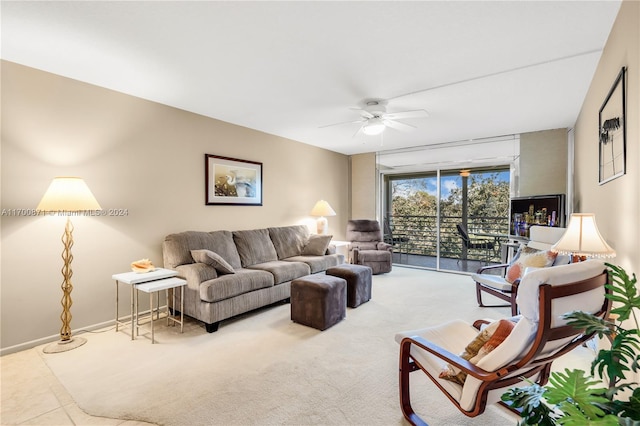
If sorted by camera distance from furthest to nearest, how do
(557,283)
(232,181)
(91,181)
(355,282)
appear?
(232,181) < (355,282) < (91,181) < (557,283)

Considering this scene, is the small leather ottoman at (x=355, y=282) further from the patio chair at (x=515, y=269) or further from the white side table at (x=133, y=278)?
the white side table at (x=133, y=278)

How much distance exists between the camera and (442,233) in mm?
6727

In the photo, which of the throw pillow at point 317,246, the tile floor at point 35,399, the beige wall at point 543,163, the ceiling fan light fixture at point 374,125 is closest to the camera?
the tile floor at point 35,399

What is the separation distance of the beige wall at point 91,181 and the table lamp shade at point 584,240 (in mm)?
4026

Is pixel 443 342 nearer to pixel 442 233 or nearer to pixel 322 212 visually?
pixel 322 212

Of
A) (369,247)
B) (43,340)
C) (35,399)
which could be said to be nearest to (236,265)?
(43,340)

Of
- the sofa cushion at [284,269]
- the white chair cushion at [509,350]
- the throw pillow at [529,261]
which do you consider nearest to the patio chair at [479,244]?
the throw pillow at [529,261]

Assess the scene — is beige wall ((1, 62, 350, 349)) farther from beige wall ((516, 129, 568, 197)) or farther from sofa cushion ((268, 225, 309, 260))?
beige wall ((516, 129, 568, 197))

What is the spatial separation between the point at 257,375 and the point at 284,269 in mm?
1757

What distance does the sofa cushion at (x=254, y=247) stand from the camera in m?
4.25

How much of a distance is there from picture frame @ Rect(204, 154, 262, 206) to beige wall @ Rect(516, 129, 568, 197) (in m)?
4.48

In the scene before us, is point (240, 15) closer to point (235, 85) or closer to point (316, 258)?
point (235, 85)

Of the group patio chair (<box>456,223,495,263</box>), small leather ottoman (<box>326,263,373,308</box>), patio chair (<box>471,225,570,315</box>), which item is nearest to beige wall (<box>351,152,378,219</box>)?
patio chair (<box>456,223,495,263</box>)

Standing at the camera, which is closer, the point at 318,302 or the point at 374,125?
the point at 318,302
